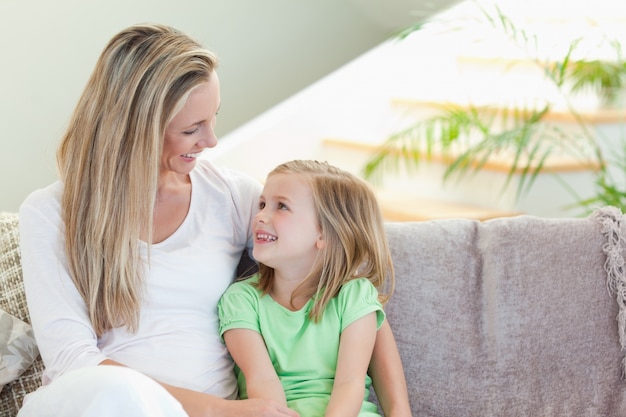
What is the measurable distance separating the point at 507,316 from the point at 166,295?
2.46 feet

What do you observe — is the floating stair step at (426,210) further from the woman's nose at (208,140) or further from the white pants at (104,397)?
the white pants at (104,397)

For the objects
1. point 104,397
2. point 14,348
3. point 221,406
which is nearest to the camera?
point 104,397

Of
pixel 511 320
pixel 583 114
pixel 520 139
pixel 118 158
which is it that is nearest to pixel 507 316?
pixel 511 320

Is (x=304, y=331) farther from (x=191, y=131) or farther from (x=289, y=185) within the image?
(x=191, y=131)

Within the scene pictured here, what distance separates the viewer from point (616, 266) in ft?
6.58

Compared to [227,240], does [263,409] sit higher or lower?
lower

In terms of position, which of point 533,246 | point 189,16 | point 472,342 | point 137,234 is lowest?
point 472,342

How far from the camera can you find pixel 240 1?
11.9 ft

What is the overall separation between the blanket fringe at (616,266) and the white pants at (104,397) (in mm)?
1032

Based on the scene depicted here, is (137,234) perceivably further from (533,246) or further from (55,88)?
(55,88)

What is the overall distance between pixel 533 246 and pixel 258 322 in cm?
65

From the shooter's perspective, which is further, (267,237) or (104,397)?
(267,237)

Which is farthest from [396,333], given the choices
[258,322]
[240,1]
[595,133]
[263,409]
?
[240,1]

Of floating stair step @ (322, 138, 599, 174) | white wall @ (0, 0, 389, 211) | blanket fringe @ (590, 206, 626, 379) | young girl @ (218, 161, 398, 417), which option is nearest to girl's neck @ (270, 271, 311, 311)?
young girl @ (218, 161, 398, 417)
